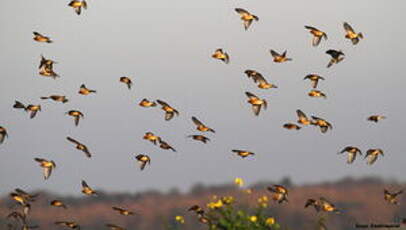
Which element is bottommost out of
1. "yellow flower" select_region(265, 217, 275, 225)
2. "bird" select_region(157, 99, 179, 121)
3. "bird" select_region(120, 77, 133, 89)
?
"yellow flower" select_region(265, 217, 275, 225)

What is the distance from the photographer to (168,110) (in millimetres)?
17797

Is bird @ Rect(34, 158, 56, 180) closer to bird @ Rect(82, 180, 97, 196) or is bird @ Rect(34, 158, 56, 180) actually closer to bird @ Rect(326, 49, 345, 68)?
bird @ Rect(82, 180, 97, 196)

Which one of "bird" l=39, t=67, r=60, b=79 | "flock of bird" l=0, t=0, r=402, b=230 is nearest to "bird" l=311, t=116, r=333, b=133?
"flock of bird" l=0, t=0, r=402, b=230

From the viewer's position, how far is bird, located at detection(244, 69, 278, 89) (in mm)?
17250

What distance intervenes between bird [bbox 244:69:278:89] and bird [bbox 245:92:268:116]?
333 mm

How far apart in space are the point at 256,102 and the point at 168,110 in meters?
2.34

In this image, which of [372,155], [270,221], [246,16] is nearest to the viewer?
[270,221]

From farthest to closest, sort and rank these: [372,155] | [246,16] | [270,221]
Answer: [246,16], [372,155], [270,221]

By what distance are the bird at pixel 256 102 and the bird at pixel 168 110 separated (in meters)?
2.03

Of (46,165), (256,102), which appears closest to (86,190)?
(46,165)

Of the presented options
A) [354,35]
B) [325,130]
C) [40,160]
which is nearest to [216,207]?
[325,130]

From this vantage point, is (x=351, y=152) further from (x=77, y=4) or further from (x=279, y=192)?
(x=77, y=4)

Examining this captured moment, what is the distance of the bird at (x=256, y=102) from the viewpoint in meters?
17.1

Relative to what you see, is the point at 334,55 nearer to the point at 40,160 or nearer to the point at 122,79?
the point at 122,79
